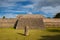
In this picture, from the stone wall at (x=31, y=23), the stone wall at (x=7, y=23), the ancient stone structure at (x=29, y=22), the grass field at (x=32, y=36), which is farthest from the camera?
the stone wall at (x=7, y=23)

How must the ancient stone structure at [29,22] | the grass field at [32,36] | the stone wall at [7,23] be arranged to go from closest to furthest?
the grass field at [32,36] → the ancient stone structure at [29,22] → the stone wall at [7,23]

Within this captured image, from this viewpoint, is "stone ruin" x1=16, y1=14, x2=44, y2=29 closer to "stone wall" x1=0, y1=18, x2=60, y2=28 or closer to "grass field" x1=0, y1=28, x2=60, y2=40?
"stone wall" x1=0, y1=18, x2=60, y2=28

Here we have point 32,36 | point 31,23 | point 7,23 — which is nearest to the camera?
point 32,36

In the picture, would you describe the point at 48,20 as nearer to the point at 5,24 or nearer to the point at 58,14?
the point at 5,24

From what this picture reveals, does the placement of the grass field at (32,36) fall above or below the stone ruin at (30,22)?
below

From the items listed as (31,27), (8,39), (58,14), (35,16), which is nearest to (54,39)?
(8,39)

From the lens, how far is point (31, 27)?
112ft

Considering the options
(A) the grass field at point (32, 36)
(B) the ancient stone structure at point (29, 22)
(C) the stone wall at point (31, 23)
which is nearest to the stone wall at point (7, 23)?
(B) the ancient stone structure at point (29, 22)

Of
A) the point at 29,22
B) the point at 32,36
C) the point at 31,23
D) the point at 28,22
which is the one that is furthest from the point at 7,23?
the point at 32,36

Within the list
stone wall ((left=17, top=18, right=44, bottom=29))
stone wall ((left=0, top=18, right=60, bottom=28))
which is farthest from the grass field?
stone wall ((left=0, top=18, right=60, bottom=28))

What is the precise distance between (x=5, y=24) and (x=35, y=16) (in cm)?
678

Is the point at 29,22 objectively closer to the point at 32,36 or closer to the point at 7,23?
the point at 7,23

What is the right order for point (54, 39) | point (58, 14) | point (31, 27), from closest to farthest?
point (54, 39) < point (31, 27) < point (58, 14)

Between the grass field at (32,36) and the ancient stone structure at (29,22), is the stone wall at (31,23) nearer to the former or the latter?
the ancient stone structure at (29,22)
